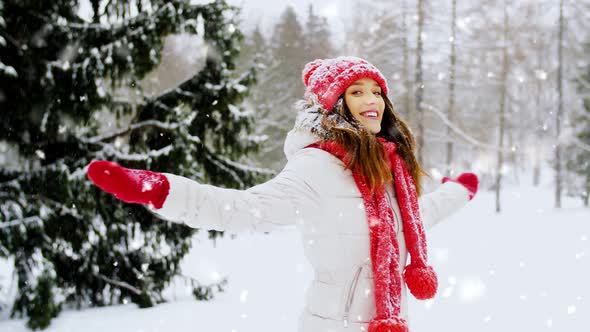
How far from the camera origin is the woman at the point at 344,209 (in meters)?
1.80

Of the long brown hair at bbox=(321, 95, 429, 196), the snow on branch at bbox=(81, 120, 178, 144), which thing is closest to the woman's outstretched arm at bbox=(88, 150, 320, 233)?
the long brown hair at bbox=(321, 95, 429, 196)

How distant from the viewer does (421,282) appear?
79.9 inches

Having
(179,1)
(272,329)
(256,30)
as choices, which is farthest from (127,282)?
(256,30)

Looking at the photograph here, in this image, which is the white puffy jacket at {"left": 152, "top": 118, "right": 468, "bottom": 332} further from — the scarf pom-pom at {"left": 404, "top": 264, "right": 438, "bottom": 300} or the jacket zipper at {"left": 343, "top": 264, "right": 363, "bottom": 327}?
the scarf pom-pom at {"left": 404, "top": 264, "right": 438, "bottom": 300}

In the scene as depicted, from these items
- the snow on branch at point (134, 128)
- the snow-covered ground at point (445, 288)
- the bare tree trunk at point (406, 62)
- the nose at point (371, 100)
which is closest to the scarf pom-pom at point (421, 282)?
the nose at point (371, 100)

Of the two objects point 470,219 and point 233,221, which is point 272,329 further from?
point 470,219

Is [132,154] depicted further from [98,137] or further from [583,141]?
[583,141]

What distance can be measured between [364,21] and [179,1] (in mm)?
13329

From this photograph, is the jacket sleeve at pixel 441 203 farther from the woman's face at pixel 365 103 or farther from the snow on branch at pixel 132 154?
the snow on branch at pixel 132 154

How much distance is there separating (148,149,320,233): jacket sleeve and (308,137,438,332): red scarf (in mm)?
217

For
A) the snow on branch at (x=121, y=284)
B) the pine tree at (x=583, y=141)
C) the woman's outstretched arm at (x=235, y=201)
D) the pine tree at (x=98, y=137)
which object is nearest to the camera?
the woman's outstretched arm at (x=235, y=201)

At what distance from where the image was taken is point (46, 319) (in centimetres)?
516

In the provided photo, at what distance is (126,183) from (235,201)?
41cm

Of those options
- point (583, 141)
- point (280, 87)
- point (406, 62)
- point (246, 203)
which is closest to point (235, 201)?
point (246, 203)
